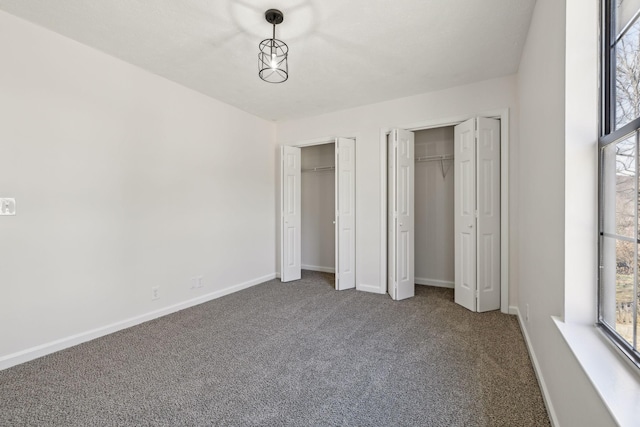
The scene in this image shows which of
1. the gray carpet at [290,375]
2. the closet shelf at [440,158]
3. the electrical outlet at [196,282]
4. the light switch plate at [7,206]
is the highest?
the closet shelf at [440,158]

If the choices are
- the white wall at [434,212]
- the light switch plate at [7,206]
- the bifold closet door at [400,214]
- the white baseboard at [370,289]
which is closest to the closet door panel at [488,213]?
the bifold closet door at [400,214]

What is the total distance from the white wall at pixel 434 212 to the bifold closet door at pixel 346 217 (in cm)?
105

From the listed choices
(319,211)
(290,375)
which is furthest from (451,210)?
(290,375)

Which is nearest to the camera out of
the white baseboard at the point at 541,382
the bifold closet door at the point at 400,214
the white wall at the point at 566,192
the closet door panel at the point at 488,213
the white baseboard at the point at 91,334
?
the white wall at the point at 566,192

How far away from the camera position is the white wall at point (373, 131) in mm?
3486

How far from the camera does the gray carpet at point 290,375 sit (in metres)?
1.63

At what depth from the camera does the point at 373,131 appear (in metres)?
4.00

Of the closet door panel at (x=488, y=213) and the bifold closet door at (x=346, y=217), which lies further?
the bifold closet door at (x=346, y=217)

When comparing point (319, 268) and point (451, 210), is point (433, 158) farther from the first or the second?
point (319, 268)

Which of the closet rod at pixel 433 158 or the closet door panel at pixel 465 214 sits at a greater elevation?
the closet rod at pixel 433 158

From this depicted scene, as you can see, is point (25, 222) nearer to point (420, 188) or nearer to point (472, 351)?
point (472, 351)

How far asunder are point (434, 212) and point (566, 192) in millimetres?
3032

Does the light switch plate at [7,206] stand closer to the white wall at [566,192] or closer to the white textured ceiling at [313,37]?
the white textured ceiling at [313,37]

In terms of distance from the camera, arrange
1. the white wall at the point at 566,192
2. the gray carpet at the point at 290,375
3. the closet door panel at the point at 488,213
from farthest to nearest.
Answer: the closet door panel at the point at 488,213, the gray carpet at the point at 290,375, the white wall at the point at 566,192
